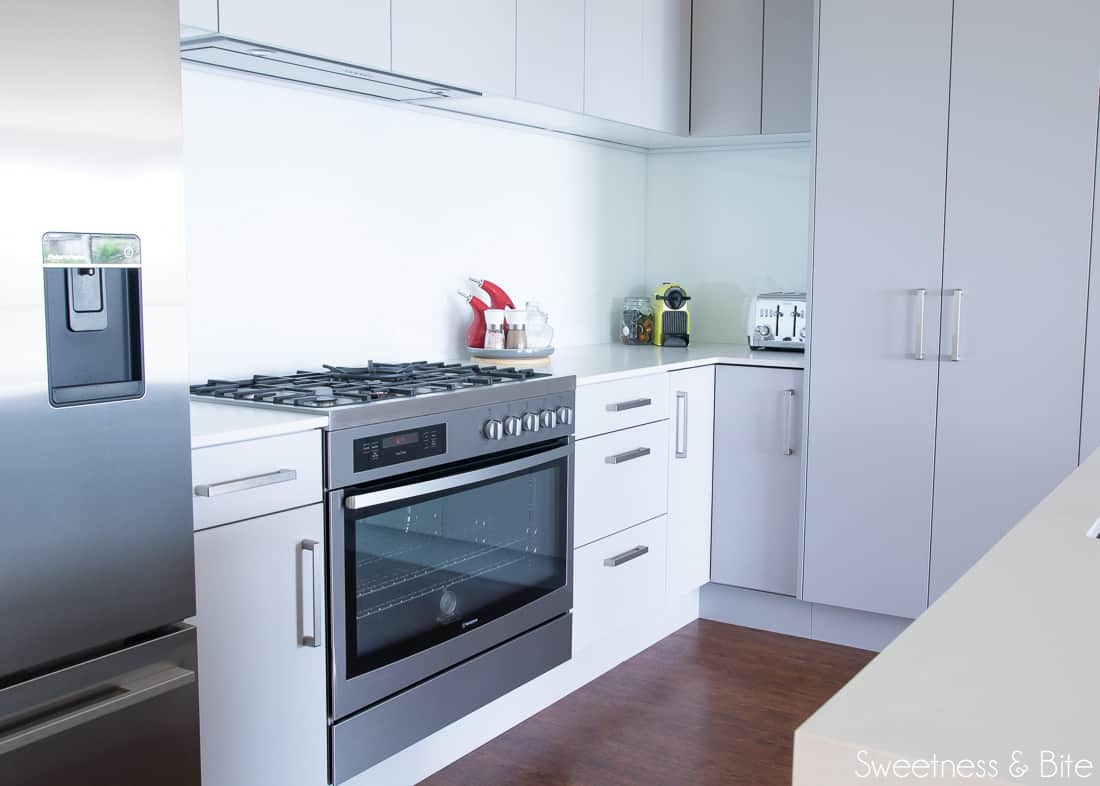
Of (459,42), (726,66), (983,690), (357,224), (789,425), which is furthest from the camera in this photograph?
(726,66)

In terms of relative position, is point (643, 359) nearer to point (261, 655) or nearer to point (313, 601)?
point (313, 601)

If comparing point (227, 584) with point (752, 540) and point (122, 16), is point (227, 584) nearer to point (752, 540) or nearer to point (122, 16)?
point (122, 16)

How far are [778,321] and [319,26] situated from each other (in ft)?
6.76

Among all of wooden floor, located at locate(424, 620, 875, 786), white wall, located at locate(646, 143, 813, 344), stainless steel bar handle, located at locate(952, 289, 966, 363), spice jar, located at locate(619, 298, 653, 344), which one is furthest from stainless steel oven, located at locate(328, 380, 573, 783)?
white wall, located at locate(646, 143, 813, 344)

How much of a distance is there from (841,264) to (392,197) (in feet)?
4.50

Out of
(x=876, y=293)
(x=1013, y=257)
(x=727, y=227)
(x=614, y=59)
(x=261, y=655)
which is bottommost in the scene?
(x=261, y=655)

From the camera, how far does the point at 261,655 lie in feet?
6.61

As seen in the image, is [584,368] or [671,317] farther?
[671,317]

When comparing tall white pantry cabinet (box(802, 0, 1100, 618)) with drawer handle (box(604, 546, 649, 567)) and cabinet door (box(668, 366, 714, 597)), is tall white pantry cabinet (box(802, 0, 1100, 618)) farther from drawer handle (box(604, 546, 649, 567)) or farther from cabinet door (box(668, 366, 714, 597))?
drawer handle (box(604, 546, 649, 567))

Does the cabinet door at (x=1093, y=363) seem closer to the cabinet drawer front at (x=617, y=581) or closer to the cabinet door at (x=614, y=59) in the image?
the cabinet drawer front at (x=617, y=581)

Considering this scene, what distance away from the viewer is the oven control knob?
8.23ft

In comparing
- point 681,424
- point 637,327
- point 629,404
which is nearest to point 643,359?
point 681,424

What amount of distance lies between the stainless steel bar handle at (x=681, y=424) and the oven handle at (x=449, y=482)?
691 millimetres

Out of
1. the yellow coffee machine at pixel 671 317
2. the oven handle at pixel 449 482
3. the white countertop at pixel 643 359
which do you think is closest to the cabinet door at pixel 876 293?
the white countertop at pixel 643 359
